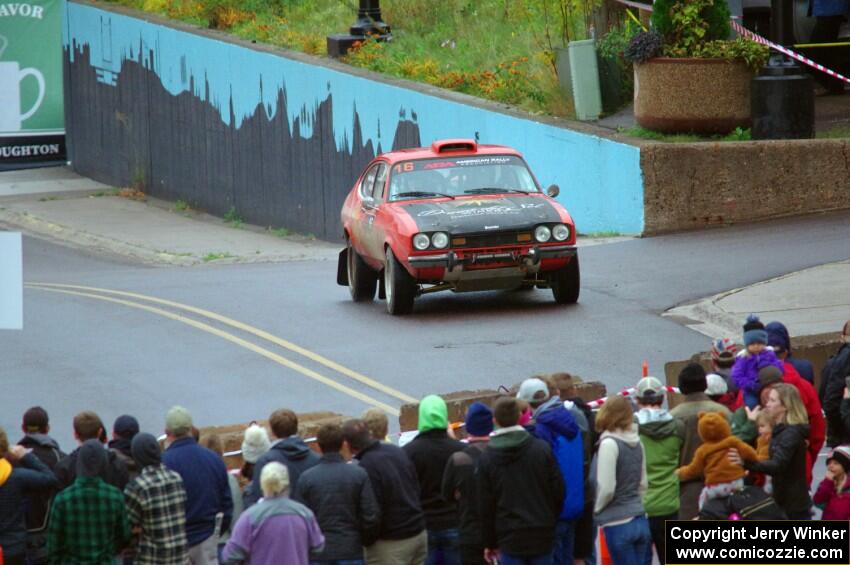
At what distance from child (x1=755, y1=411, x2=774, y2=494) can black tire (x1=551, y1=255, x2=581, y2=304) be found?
833 centimetres

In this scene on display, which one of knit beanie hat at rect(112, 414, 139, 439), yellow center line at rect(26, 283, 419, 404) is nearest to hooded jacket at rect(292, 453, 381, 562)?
knit beanie hat at rect(112, 414, 139, 439)

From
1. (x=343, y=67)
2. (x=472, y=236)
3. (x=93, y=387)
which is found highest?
(x=343, y=67)

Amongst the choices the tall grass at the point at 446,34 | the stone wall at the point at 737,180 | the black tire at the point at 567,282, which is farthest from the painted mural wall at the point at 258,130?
the black tire at the point at 567,282

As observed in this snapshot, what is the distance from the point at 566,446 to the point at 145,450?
2.44m

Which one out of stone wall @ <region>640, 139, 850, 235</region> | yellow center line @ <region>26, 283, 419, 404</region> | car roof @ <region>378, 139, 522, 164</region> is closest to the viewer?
yellow center line @ <region>26, 283, 419, 404</region>

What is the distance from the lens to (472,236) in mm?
17172

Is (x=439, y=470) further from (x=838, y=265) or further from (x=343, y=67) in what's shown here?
(x=343, y=67)

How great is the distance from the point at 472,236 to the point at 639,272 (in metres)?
3.66

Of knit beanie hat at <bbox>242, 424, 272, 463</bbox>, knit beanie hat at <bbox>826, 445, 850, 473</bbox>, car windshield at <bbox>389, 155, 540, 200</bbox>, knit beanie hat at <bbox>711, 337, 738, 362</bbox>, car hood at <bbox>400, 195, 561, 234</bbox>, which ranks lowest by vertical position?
knit beanie hat at <bbox>826, 445, 850, 473</bbox>

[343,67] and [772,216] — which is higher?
[343,67]

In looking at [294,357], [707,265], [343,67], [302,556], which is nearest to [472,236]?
[294,357]

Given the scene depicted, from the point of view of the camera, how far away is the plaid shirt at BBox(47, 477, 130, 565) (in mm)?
8320

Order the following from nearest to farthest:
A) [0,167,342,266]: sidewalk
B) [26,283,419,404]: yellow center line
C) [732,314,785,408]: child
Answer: [732,314,785,408]: child, [26,283,419,404]: yellow center line, [0,167,342,266]: sidewalk

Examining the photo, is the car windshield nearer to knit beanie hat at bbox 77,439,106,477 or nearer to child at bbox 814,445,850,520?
child at bbox 814,445,850,520
